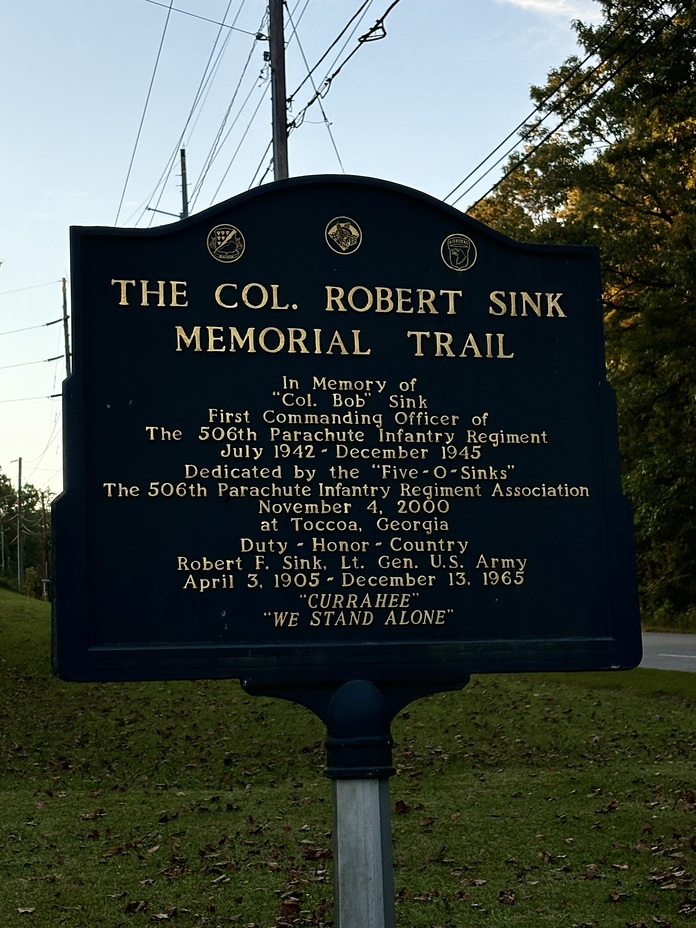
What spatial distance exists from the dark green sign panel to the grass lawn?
124 inches

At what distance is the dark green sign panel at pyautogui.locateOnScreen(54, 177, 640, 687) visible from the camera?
4664 mm

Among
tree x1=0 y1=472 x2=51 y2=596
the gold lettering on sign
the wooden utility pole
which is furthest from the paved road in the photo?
tree x1=0 y1=472 x2=51 y2=596

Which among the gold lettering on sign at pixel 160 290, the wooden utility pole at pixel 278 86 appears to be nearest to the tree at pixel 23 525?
the wooden utility pole at pixel 278 86

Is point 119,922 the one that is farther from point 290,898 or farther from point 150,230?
point 150,230

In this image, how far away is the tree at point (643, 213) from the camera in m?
18.6

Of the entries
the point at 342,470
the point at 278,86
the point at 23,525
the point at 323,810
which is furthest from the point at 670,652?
the point at 23,525

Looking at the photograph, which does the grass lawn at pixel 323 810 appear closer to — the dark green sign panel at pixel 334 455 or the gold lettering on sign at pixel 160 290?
the dark green sign panel at pixel 334 455

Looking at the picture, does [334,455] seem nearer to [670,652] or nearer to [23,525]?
[670,652]

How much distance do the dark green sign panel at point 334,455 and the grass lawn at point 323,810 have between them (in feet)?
10.4

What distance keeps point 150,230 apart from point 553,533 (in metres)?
2.10

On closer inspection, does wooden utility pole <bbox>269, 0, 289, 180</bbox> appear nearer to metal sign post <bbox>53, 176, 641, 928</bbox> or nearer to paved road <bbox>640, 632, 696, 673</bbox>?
paved road <bbox>640, 632, 696, 673</bbox>

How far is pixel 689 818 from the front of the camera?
364 inches

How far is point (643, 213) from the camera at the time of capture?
73.4 ft

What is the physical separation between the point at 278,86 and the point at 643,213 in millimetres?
8511
